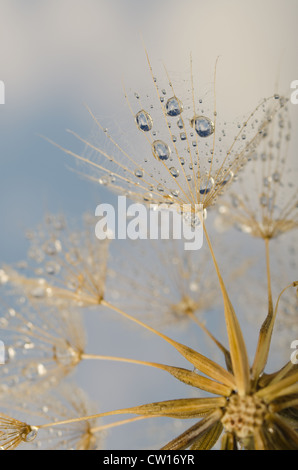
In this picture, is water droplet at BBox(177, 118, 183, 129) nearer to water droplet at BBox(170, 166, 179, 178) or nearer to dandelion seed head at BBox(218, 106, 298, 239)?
water droplet at BBox(170, 166, 179, 178)

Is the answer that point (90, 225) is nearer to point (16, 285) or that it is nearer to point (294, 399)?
point (16, 285)

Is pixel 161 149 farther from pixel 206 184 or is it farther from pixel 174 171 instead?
pixel 206 184

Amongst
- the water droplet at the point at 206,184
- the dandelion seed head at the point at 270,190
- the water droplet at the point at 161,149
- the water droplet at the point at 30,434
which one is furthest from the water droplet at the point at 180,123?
the water droplet at the point at 30,434

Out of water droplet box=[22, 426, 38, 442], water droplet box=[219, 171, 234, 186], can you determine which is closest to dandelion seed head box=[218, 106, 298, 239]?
water droplet box=[219, 171, 234, 186]

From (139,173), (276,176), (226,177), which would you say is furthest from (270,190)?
A: (139,173)

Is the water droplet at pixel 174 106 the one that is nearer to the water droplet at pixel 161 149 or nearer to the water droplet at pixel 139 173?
the water droplet at pixel 161 149
